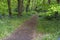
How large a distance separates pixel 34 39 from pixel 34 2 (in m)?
32.0

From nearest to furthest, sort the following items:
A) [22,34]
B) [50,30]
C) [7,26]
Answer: [22,34]
[50,30]
[7,26]

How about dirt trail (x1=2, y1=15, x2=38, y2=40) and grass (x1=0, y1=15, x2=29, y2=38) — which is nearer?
dirt trail (x1=2, y1=15, x2=38, y2=40)

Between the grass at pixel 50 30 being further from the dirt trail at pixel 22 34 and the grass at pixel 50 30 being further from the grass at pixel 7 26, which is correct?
the grass at pixel 7 26

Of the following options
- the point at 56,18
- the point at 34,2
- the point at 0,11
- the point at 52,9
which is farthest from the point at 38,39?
the point at 34,2

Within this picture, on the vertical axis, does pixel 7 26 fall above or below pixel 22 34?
below

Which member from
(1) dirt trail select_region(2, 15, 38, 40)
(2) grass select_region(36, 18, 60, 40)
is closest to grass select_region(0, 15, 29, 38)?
(1) dirt trail select_region(2, 15, 38, 40)

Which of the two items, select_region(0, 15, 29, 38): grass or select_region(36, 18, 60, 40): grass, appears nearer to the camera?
select_region(36, 18, 60, 40): grass

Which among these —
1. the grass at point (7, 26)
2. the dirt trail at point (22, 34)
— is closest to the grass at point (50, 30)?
the dirt trail at point (22, 34)

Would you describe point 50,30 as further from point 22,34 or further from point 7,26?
point 7,26

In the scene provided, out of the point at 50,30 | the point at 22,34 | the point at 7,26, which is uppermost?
the point at 22,34

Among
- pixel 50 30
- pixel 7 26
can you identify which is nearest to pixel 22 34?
pixel 50 30

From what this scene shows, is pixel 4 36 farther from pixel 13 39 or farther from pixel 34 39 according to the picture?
pixel 34 39

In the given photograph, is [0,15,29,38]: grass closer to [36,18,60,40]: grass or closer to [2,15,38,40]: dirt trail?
[2,15,38,40]: dirt trail

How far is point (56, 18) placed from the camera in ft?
66.1
